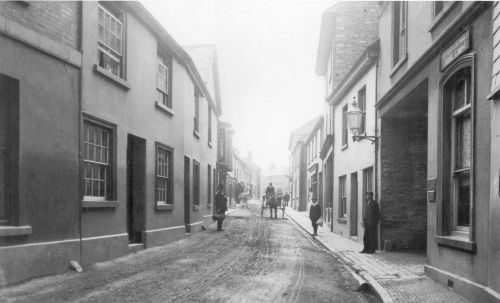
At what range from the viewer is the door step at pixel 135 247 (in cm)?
1125

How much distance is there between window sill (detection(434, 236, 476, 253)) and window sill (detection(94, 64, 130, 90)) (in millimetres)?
7074

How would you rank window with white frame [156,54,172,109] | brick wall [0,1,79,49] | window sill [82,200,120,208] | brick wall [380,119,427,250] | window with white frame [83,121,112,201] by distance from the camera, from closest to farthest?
1. brick wall [0,1,79,49]
2. window sill [82,200,120,208]
3. window with white frame [83,121,112,201]
4. brick wall [380,119,427,250]
5. window with white frame [156,54,172,109]

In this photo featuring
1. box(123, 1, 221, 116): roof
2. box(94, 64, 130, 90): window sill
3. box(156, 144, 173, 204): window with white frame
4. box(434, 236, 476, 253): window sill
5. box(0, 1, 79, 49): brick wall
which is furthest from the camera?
box(156, 144, 173, 204): window with white frame

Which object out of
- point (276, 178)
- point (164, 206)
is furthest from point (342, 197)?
point (276, 178)

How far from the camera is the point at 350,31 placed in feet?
66.3

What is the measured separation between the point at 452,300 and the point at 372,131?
7398 millimetres

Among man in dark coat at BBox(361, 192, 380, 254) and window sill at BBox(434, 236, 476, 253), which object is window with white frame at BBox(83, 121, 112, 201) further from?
window sill at BBox(434, 236, 476, 253)

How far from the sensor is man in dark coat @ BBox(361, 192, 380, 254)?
1197cm

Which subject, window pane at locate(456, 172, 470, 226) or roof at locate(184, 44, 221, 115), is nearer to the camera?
window pane at locate(456, 172, 470, 226)

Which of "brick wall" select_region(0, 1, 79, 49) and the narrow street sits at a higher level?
"brick wall" select_region(0, 1, 79, 49)

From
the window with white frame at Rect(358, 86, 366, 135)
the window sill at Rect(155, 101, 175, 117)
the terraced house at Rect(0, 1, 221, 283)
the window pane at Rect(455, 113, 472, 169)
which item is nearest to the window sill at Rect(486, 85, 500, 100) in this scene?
the window pane at Rect(455, 113, 472, 169)

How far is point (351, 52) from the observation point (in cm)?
2022

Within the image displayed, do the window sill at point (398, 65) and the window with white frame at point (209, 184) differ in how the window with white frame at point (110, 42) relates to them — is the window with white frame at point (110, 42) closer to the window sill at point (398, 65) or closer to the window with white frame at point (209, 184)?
the window sill at point (398, 65)

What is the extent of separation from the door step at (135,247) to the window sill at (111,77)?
3726mm
